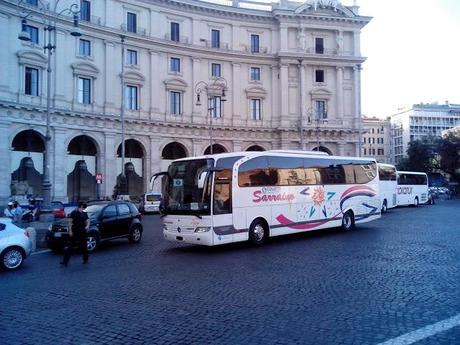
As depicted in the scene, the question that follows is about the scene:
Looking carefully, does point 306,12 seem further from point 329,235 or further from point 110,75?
point 329,235

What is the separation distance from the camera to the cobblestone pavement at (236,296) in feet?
19.8

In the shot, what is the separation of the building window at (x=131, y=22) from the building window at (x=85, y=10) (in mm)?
3962

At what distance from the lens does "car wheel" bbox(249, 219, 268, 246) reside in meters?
15.0

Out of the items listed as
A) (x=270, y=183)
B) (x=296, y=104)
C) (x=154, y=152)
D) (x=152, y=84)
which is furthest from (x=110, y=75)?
(x=270, y=183)

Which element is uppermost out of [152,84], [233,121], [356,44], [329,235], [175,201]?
[356,44]

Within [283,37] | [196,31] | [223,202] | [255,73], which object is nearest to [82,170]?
[196,31]

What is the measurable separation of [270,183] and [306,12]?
4176 centimetres

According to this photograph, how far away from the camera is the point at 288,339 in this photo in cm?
571

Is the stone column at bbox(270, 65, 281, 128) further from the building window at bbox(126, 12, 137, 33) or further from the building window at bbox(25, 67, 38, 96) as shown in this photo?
the building window at bbox(25, 67, 38, 96)

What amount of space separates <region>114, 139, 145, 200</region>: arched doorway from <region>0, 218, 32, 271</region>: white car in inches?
1233

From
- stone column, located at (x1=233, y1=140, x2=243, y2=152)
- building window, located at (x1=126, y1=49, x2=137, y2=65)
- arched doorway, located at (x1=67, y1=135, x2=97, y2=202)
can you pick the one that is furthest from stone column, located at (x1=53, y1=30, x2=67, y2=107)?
stone column, located at (x1=233, y1=140, x2=243, y2=152)

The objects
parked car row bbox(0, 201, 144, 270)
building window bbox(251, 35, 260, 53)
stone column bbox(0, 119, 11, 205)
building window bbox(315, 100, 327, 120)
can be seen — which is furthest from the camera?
building window bbox(315, 100, 327, 120)

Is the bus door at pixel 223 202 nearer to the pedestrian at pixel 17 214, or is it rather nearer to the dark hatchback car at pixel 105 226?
the dark hatchback car at pixel 105 226

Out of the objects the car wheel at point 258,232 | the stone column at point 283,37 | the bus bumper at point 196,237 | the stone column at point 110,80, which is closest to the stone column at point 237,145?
the stone column at point 283,37
